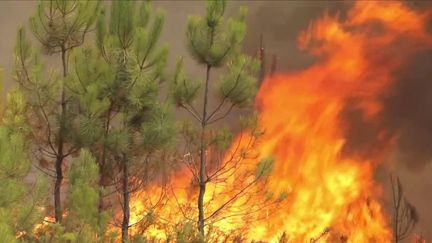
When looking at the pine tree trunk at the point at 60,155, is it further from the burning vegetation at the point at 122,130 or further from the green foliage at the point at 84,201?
the green foliage at the point at 84,201

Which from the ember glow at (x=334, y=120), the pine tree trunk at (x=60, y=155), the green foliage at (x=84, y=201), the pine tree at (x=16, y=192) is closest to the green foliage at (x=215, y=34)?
the pine tree trunk at (x=60, y=155)

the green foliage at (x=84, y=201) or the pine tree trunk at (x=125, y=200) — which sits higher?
the pine tree trunk at (x=125, y=200)

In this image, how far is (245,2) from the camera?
448 inches

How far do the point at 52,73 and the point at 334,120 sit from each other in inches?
228

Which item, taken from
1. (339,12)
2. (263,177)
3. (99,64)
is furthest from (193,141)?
(339,12)

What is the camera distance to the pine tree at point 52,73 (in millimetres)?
7137

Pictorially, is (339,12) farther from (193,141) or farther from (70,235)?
(70,235)

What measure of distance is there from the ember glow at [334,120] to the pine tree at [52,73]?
9.99 feet

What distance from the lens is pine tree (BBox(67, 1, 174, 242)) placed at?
6.88 m

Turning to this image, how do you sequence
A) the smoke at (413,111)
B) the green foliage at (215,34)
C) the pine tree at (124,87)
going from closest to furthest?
the pine tree at (124,87)
the green foliage at (215,34)
the smoke at (413,111)

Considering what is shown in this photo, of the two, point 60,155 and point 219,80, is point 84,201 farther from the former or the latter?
point 219,80

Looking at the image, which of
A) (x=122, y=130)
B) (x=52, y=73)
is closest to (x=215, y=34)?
(x=122, y=130)

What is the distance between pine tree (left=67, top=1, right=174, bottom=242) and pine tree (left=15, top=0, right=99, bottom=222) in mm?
250

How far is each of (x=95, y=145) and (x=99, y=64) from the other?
1.00 metres
